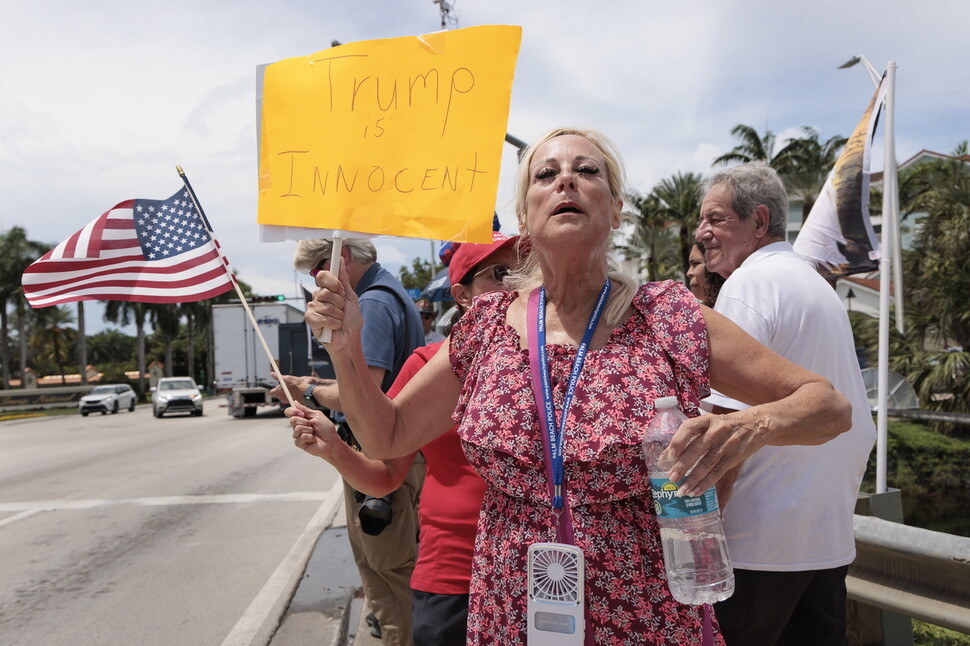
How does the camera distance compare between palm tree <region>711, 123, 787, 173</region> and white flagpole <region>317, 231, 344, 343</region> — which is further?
palm tree <region>711, 123, 787, 173</region>

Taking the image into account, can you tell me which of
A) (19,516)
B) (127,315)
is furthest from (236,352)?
(127,315)

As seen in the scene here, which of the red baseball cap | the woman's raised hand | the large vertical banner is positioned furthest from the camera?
the large vertical banner

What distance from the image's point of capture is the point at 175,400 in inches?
1236

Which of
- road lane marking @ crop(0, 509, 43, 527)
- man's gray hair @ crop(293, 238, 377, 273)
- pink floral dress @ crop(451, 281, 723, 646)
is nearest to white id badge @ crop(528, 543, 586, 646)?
pink floral dress @ crop(451, 281, 723, 646)

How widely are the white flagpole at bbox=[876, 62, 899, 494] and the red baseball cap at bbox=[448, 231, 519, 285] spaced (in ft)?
10.1

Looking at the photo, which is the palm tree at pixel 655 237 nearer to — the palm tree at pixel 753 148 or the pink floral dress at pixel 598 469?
the palm tree at pixel 753 148

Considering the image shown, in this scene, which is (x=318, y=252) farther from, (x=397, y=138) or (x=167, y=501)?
(x=167, y=501)

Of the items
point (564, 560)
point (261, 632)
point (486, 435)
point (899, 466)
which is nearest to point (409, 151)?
point (486, 435)

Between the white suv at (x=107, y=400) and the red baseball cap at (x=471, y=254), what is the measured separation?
38.5 meters

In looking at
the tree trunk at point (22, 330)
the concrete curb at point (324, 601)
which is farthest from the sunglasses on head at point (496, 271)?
the tree trunk at point (22, 330)

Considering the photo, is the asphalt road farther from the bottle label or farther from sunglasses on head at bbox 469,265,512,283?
the bottle label

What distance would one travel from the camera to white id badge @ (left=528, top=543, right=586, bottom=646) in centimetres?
167

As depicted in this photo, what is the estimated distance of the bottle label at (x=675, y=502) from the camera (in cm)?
157

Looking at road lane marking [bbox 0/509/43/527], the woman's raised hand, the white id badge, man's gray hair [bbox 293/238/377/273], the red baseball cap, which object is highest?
man's gray hair [bbox 293/238/377/273]
